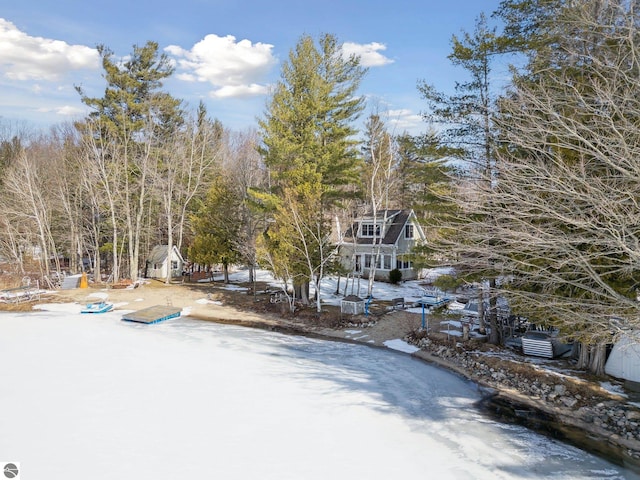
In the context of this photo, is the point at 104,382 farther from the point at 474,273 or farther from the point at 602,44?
the point at 602,44

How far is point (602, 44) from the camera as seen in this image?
344 inches

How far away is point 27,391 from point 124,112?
22667 millimetres

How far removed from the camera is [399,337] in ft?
52.6

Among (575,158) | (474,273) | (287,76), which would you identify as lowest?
(474,273)

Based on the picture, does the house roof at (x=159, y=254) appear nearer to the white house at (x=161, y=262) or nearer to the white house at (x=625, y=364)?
the white house at (x=161, y=262)

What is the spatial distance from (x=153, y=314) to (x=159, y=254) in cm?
1293

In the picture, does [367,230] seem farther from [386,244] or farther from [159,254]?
[159,254]

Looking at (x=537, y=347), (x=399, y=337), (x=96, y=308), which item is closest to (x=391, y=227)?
(x=399, y=337)

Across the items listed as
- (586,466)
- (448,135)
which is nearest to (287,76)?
(448,135)

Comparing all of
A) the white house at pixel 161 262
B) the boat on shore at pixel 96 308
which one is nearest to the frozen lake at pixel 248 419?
the boat on shore at pixel 96 308

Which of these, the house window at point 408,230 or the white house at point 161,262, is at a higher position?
the house window at point 408,230

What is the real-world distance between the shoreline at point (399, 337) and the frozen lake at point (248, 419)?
524mm

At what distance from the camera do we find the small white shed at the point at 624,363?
10.6 m

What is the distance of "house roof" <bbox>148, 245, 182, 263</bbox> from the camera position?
98.9 ft
